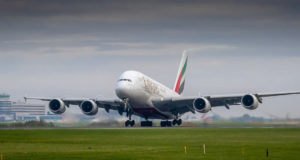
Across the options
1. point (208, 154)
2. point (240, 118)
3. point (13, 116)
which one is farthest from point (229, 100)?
point (13, 116)

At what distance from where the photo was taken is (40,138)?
195 ft

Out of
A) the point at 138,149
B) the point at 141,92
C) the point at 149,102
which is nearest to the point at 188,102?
the point at 149,102

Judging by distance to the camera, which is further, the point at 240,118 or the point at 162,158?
the point at 240,118

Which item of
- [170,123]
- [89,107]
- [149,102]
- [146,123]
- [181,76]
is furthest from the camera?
[181,76]

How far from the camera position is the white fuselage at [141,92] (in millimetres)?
85812

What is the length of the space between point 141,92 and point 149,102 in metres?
3.08

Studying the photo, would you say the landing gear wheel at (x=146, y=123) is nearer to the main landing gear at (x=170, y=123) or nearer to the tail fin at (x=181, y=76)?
the main landing gear at (x=170, y=123)

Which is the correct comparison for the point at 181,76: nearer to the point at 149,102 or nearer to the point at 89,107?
the point at 149,102

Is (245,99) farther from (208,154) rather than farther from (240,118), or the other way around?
(208,154)

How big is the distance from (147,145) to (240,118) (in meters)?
71.0

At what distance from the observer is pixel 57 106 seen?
91125mm

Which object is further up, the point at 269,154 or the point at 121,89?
the point at 121,89

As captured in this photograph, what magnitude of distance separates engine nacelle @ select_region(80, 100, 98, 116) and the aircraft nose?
6.11 m

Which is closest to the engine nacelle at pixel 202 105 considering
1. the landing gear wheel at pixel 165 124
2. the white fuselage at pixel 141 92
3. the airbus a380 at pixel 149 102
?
the airbus a380 at pixel 149 102
